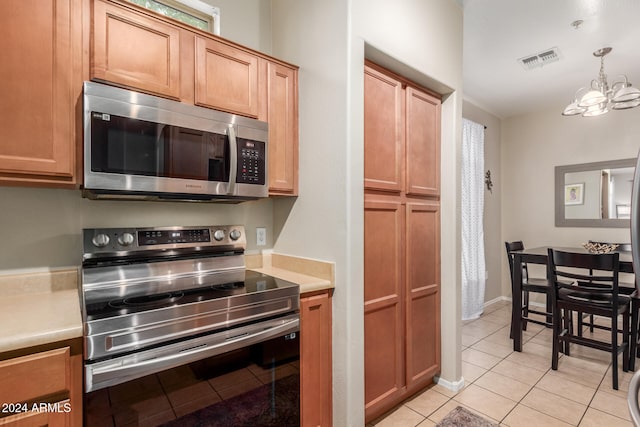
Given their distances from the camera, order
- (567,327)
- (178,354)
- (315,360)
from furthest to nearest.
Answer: (567,327) → (315,360) → (178,354)

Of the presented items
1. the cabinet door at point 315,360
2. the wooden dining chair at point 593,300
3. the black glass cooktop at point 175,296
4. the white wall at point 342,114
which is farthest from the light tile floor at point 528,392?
the black glass cooktop at point 175,296

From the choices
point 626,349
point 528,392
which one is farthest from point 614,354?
point 528,392

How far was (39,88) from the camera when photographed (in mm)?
1258

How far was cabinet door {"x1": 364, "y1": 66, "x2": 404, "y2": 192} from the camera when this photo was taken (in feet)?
6.18

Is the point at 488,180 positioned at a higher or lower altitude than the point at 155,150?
higher

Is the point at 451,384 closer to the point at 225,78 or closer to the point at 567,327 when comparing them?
the point at 567,327

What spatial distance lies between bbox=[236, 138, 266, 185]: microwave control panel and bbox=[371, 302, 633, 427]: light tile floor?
1.63m

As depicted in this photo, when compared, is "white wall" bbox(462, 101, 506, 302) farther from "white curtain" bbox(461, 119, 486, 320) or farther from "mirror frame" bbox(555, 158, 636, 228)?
"mirror frame" bbox(555, 158, 636, 228)

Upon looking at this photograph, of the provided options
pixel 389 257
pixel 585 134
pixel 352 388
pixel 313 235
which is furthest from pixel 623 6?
pixel 352 388

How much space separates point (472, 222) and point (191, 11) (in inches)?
144

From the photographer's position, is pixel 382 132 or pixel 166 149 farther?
pixel 382 132

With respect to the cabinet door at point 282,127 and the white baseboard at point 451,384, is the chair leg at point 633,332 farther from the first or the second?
the cabinet door at point 282,127

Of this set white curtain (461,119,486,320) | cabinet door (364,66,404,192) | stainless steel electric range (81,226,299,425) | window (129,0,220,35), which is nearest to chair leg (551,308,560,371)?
white curtain (461,119,486,320)

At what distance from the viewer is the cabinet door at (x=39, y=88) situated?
1.20 m
